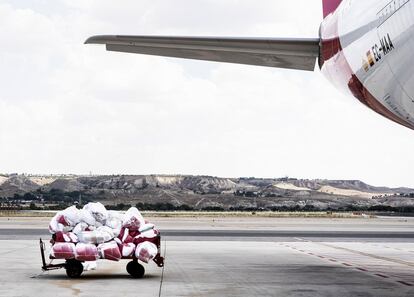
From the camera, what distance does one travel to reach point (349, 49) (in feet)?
51.0

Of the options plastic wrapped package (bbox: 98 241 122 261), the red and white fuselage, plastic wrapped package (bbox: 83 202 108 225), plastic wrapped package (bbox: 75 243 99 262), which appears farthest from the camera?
plastic wrapped package (bbox: 83 202 108 225)

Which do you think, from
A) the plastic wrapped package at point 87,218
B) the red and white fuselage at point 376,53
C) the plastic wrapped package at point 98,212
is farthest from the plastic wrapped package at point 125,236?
the red and white fuselage at point 376,53

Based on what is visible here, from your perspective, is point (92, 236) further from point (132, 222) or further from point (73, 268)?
point (132, 222)

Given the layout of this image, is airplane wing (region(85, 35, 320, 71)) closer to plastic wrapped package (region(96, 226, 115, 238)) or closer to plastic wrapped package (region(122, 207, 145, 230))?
plastic wrapped package (region(122, 207, 145, 230))

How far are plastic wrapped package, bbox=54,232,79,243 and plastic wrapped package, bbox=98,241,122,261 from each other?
728mm

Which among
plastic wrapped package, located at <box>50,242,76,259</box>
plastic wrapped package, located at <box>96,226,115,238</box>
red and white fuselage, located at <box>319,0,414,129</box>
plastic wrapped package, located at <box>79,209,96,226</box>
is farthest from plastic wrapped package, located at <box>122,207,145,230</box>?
red and white fuselage, located at <box>319,0,414,129</box>

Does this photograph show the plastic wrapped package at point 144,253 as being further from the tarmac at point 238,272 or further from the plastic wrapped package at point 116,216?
the plastic wrapped package at point 116,216

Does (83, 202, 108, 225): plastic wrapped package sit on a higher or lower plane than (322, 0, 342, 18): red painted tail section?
lower

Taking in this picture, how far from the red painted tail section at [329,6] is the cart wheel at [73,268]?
31.6 ft

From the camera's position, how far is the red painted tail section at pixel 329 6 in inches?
743

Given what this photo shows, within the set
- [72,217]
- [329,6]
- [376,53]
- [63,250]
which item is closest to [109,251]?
[63,250]

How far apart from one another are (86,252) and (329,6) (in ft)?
30.4

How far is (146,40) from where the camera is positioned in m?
19.5

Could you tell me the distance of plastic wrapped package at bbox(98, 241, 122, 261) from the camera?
21109mm
